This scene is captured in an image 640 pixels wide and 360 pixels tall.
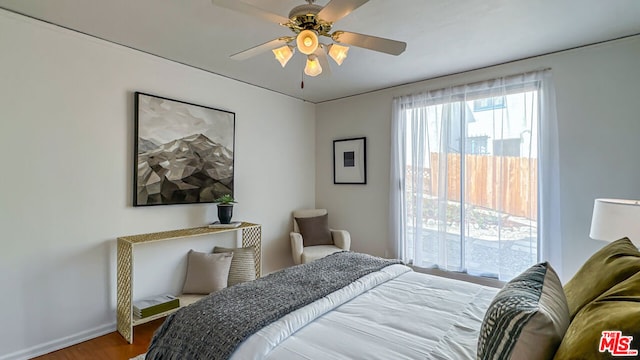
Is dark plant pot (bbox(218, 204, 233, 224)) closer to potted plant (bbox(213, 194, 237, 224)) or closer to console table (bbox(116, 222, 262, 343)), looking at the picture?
potted plant (bbox(213, 194, 237, 224))

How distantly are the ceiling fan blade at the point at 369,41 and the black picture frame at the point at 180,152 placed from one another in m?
1.93

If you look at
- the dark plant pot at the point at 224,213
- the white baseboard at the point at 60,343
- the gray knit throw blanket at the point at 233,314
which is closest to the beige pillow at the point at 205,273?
the dark plant pot at the point at 224,213

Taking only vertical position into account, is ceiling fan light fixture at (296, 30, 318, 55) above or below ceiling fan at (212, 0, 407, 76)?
below

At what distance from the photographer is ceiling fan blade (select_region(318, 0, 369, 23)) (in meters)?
1.47

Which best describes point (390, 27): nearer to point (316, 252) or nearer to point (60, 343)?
point (316, 252)

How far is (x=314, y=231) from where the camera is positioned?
158 inches

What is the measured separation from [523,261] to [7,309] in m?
4.31

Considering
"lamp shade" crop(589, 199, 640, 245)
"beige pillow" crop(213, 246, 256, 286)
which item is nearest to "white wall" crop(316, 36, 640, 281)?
"lamp shade" crop(589, 199, 640, 245)

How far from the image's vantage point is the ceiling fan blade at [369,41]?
1.80 metres

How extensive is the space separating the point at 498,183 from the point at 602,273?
2056mm

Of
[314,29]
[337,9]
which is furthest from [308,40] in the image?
[337,9]

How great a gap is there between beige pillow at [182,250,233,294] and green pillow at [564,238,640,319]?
8.88ft

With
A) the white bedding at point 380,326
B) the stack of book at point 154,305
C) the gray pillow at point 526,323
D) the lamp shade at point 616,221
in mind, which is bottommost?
the stack of book at point 154,305

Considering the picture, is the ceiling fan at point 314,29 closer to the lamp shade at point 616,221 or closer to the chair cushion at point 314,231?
the lamp shade at point 616,221
